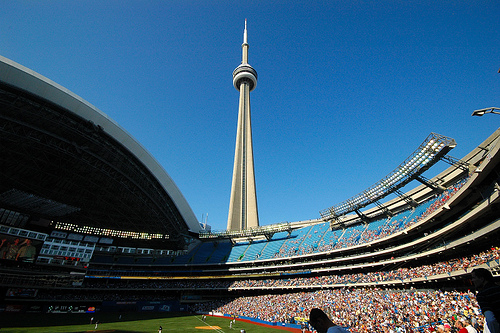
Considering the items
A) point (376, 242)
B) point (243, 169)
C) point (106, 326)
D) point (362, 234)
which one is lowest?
point (106, 326)

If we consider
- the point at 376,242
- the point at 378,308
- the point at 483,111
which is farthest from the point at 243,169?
the point at 483,111

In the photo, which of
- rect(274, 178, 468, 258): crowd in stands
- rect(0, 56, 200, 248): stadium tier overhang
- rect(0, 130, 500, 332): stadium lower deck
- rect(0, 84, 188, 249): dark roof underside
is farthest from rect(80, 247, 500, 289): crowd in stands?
rect(0, 84, 188, 249): dark roof underside

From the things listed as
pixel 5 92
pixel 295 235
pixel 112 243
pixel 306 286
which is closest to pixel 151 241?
pixel 112 243

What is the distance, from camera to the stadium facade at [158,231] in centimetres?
2881

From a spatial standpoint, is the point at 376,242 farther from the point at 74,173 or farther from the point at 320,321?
the point at 74,173

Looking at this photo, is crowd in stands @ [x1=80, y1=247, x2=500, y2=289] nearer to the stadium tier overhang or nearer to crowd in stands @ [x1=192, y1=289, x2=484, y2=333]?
crowd in stands @ [x1=192, y1=289, x2=484, y2=333]

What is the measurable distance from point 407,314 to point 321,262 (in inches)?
919

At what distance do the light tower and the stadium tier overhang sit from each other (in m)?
19.6

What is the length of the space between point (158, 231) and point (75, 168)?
1059 inches

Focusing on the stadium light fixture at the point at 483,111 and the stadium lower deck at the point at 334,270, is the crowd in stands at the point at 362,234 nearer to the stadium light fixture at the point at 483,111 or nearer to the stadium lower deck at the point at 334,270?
the stadium lower deck at the point at 334,270

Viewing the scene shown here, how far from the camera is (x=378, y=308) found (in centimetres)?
2684

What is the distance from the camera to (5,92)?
3005cm

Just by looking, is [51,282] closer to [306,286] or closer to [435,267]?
[306,286]

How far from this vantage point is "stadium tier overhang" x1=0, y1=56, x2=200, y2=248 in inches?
1300
